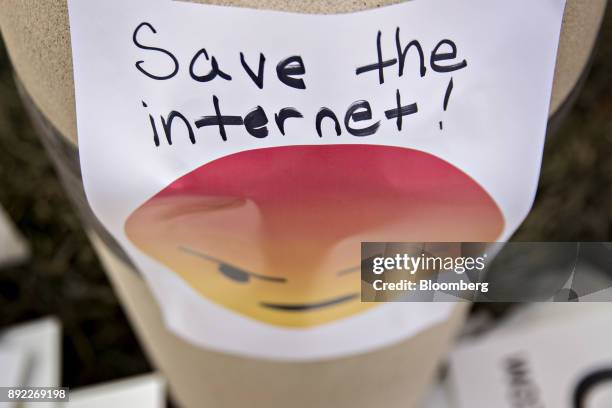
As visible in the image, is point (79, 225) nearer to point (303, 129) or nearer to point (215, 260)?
point (215, 260)

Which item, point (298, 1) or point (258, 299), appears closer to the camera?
point (298, 1)

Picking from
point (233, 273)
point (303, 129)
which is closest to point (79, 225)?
point (233, 273)

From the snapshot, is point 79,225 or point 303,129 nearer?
point 303,129

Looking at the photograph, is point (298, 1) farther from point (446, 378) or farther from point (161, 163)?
point (446, 378)

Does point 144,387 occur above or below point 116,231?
below

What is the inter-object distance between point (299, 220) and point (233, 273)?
72 millimetres

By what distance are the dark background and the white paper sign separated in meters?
0.49

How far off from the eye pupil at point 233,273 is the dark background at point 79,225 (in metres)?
0.51

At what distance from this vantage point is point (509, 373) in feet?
2.88

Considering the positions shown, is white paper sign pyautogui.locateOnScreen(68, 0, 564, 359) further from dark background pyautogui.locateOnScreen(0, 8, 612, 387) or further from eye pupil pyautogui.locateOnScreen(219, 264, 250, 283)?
dark background pyautogui.locateOnScreen(0, 8, 612, 387)

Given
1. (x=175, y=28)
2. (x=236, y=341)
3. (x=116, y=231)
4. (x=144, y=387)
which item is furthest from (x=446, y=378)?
(x=175, y=28)

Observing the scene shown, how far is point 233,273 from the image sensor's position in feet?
1.51

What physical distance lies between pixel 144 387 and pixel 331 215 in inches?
20.9

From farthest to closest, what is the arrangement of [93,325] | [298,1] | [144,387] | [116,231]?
[93,325], [144,387], [116,231], [298,1]
